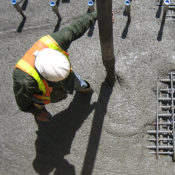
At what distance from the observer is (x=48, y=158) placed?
10.8 ft

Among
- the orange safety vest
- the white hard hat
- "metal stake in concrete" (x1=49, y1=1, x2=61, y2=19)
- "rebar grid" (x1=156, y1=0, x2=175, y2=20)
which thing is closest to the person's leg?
the orange safety vest

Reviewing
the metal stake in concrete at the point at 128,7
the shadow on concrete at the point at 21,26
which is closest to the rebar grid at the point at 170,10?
the metal stake in concrete at the point at 128,7

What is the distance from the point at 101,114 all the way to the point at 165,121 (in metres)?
0.93

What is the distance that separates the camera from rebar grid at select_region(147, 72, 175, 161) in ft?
10.2

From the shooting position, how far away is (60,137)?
337 cm

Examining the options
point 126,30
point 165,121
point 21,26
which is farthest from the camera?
point 21,26

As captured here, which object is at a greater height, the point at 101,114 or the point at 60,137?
the point at 101,114

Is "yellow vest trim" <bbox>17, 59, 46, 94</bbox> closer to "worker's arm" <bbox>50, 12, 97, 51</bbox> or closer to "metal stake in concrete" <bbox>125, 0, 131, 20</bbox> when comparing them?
"worker's arm" <bbox>50, 12, 97, 51</bbox>

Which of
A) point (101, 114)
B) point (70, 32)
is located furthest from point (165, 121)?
point (70, 32)

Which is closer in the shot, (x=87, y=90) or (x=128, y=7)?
(x=87, y=90)

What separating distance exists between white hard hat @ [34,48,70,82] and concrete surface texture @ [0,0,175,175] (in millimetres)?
1207

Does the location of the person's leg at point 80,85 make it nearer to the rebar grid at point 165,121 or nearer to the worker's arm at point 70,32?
the worker's arm at point 70,32

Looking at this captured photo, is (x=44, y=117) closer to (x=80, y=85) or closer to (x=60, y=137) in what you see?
(x=60, y=137)

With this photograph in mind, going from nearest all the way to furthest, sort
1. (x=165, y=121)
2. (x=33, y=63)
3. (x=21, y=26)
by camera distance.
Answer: (x=33, y=63)
(x=165, y=121)
(x=21, y=26)
